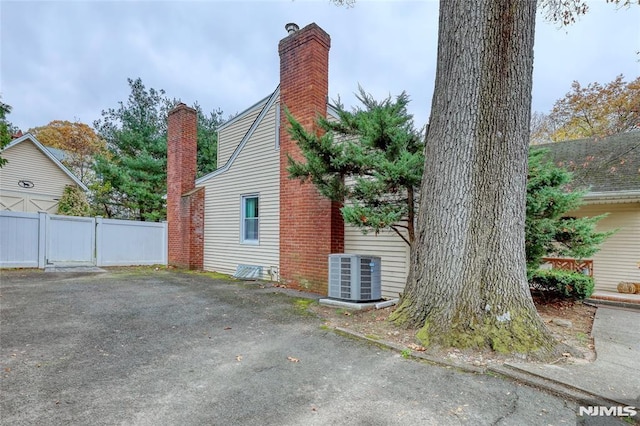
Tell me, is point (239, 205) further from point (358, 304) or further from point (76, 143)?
point (76, 143)

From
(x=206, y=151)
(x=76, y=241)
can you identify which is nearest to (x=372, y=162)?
(x=76, y=241)

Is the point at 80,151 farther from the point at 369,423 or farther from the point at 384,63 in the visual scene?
the point at 369,423

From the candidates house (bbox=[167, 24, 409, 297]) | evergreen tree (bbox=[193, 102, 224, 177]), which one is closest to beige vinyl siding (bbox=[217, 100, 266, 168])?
house (bbox=[167, 24, 409, 297])

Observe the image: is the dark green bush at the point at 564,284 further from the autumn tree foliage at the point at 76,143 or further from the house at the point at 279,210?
the autumn tree foliage at the point at 76,143

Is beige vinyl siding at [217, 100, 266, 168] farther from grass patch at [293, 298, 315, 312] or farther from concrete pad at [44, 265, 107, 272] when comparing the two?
grass patch at [293, 298, 315, 312]

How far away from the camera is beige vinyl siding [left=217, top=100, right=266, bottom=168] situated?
12.4 meters

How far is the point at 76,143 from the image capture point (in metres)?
21.5

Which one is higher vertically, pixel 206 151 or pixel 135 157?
pixel 206 151

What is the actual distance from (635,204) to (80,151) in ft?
88.6

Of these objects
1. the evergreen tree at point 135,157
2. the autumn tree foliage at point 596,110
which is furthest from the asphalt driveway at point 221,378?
the autumn tree foliage at point 596,110

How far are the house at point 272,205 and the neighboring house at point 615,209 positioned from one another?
18.6 ft

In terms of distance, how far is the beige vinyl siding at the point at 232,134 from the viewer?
40.8 feet

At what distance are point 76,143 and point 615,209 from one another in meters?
27.3

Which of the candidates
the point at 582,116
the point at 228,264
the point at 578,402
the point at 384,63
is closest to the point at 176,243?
the point at 228,264
